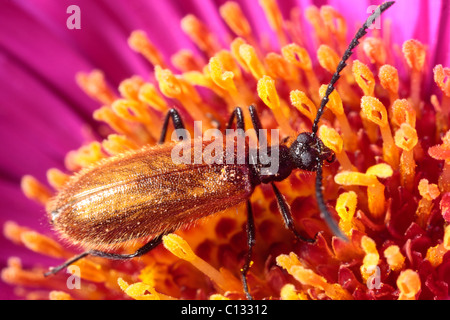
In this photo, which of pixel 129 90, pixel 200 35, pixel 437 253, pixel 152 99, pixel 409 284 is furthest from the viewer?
pixel 200 35

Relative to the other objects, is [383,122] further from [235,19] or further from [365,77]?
[235,19]

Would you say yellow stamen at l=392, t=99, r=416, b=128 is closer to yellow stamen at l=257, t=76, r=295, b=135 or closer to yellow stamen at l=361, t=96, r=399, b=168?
yellow stamen at l=361, t=96, r=399, b=168

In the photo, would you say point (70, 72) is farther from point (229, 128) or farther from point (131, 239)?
point (131, 239)

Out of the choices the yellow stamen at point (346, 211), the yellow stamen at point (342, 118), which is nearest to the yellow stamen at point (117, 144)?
the yellow stamen at point (342, 118)

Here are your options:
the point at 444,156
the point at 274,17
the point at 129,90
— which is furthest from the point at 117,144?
the point at 444,156

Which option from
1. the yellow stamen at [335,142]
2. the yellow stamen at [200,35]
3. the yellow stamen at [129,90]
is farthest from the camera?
the yellow stamen at [200,35]

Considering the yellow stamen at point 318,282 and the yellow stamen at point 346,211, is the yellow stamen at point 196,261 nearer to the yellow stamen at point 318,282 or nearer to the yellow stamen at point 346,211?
the yellow stamen at point 318,282

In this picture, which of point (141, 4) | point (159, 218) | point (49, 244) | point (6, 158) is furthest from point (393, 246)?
point (6, 158)
